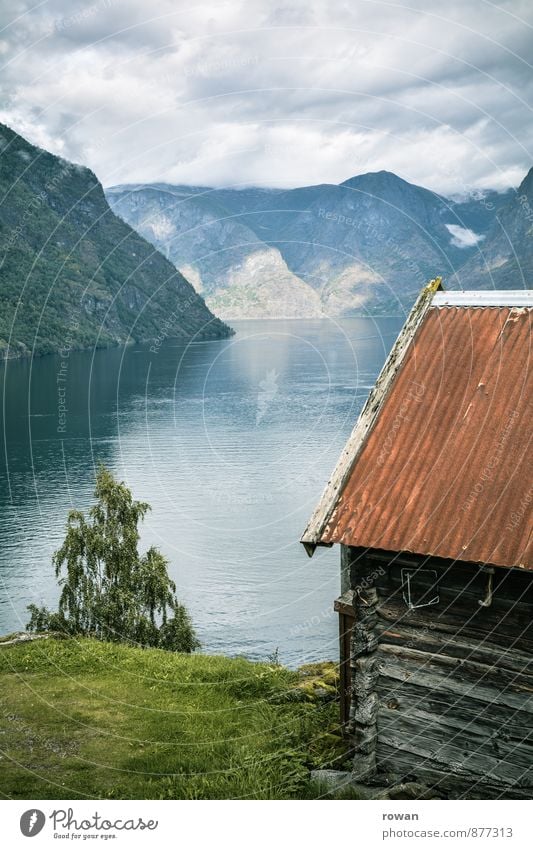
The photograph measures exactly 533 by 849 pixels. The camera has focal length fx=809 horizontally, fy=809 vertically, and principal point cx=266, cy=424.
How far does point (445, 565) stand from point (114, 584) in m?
23.3

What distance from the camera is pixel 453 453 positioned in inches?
497

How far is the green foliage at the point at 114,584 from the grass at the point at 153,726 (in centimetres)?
1016

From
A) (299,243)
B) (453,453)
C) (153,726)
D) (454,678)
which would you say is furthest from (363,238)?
(454,678)

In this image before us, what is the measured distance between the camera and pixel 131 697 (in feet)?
58.4

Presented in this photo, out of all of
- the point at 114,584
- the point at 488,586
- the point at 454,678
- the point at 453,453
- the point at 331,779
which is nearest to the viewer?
the point at 488,586

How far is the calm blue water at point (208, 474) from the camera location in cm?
4928

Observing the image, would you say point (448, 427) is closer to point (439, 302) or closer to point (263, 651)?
point (439, 302)

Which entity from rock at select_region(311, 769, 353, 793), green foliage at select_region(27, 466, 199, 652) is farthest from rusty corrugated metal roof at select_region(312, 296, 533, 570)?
green foliage at select_region(27, 466, 199, 652)

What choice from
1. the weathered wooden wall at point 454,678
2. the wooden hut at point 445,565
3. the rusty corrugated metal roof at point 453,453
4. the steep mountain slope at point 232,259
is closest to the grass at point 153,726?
the weathered wooden wall at point 454,678

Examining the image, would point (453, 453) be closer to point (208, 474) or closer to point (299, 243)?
point (208, 474)

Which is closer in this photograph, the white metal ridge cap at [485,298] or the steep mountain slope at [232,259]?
the white metal ridge cap at [485,298]

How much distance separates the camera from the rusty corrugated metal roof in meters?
11.7

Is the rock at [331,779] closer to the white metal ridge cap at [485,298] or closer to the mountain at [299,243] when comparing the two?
the white metal ridge cap at [485,298]
